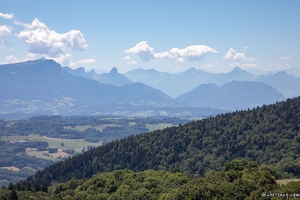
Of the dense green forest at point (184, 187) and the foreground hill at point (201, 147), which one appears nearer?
the dense green forest at point (184, 187)

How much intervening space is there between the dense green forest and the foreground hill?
54336mm

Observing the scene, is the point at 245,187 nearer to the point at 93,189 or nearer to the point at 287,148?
the point at 93,189

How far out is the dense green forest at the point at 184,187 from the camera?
6133 cm

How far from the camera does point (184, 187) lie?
233 ft

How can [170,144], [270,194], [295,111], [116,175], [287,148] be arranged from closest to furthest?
1. [270,194]
2. [116,175]
3. [287,148]
4. [295,111]
5. [170,144]

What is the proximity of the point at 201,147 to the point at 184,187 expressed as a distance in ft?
326

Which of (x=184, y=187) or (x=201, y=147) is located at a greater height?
(x=184, y=187)

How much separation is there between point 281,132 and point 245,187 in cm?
9773

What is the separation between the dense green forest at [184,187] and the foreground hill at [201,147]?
54.3m

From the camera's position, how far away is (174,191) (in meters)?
69.1

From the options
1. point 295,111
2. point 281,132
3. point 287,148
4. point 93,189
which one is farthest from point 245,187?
point 295,111

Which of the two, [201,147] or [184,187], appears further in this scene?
[201,147]

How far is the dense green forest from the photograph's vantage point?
6133 centimetres

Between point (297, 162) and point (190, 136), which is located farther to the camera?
point (190, 136)
